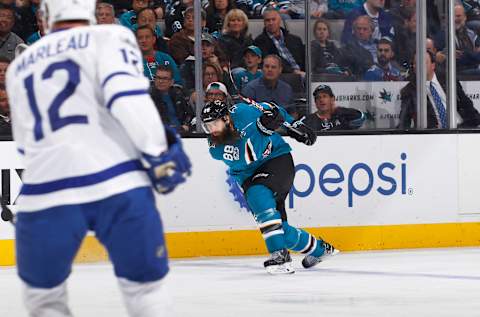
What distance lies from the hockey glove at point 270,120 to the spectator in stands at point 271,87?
1.41 metres

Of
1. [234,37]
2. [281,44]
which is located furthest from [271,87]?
[234,37]

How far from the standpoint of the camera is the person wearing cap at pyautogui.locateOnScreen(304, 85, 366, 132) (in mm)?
8484

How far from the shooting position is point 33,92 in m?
2.87

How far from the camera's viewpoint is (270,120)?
6961mm

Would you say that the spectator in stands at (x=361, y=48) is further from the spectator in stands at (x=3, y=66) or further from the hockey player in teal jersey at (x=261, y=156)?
the spectator in stands at (x=3, y=66)

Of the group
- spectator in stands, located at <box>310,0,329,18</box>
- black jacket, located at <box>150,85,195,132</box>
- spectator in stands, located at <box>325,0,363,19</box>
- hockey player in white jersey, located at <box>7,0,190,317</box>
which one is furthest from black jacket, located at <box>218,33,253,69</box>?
hockey player in white jersey, located at <box>7,0,190,317</box>

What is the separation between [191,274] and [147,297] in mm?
4205

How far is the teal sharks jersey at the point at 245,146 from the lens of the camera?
23.0ft

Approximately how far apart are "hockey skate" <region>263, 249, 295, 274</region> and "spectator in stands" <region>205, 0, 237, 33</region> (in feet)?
6.56

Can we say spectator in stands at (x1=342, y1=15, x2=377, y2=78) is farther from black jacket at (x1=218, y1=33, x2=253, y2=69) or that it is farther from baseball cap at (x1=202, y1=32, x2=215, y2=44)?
baseball cap at (x1=202, y1=32, x2=215, y2=44)

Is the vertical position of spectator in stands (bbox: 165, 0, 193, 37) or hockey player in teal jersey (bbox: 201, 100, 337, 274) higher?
spectator in stands (bbox: 165, 0, 193, 37)

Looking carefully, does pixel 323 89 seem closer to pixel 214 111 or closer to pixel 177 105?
pixel 177 105

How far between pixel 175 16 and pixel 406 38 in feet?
5.79

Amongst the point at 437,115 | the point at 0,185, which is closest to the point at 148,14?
the point at 0,185
